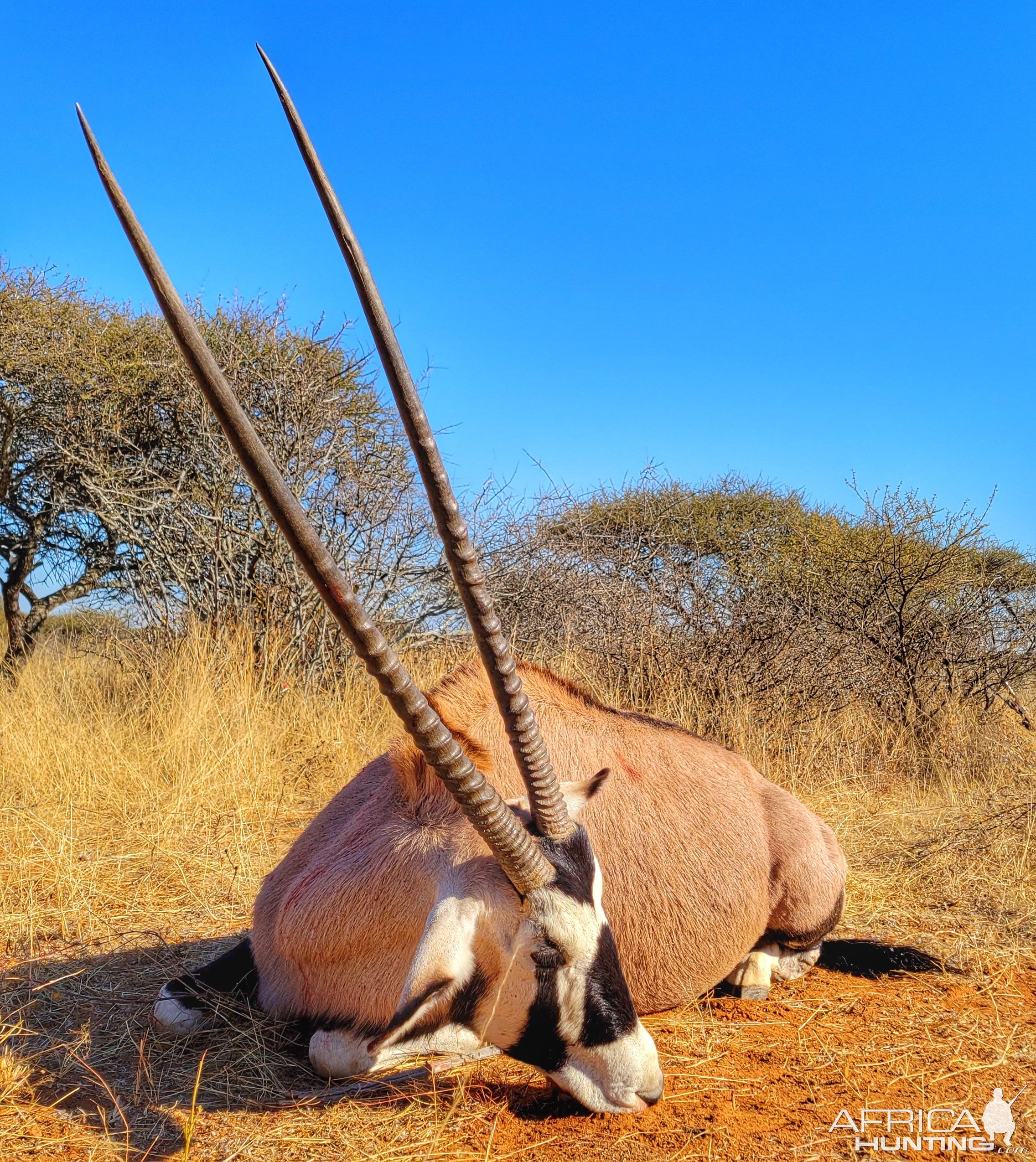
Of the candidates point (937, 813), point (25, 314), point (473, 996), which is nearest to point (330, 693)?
point (937, 813)

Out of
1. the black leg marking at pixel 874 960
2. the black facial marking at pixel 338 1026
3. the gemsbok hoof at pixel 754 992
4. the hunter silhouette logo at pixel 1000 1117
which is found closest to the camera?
the black facial marking at pixel 338 1026

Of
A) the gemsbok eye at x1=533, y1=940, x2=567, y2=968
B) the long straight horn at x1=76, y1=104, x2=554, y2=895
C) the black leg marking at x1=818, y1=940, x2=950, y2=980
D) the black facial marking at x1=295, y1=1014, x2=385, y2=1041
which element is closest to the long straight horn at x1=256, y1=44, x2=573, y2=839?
the long straight horn at x1=76, y1=104, x2=554, y2=895

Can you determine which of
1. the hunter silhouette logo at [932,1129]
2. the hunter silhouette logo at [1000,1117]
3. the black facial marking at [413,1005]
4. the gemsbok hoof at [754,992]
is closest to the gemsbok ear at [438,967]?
the black facial marking at [413,1005]

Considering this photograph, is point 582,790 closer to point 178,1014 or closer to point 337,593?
point 337,593

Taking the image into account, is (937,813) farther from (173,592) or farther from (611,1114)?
(173,592)

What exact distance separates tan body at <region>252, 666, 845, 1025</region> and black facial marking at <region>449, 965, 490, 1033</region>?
0.18 meters

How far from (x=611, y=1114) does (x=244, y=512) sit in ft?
26.4

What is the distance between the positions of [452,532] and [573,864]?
83 centimetres

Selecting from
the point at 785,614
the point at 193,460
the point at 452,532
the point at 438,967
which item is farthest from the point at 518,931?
the point at 193,460

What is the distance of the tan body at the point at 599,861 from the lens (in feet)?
7.16

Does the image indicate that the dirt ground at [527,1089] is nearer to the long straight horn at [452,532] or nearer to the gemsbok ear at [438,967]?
the gemsbok ear at [438,967]

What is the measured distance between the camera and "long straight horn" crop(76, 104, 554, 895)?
1391 millimetres

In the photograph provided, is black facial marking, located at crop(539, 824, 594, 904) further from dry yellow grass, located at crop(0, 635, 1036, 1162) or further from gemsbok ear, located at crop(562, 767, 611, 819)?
dry yellow grass, located at crop(0, 635, 1036, 1162)

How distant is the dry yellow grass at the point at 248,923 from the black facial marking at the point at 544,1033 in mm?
321
